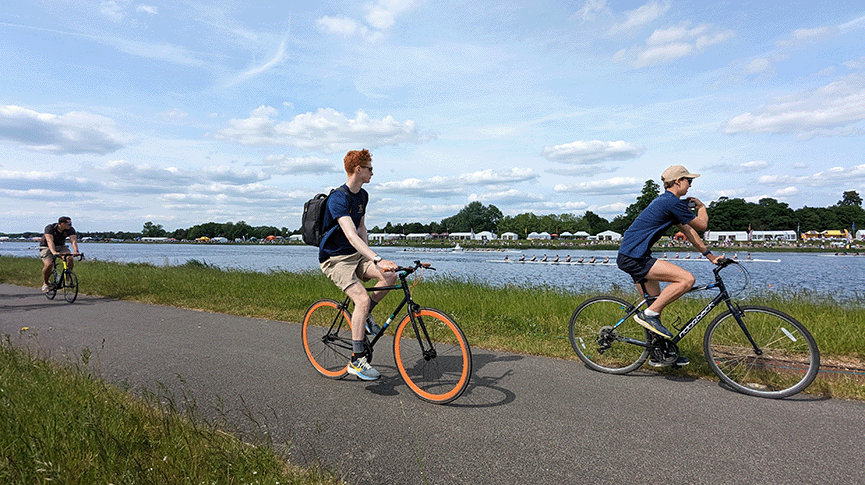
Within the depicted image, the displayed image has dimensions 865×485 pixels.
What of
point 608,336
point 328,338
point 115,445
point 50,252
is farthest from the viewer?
point 50,252

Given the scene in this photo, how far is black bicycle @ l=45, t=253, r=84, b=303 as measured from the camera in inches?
443

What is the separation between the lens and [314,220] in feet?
15.6

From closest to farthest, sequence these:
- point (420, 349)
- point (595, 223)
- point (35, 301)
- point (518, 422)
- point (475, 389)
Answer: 1. point (518, 422)
2. point (420, 349)
3. point (475, 389)
4. point (35, 301)
5. point (595, 223)

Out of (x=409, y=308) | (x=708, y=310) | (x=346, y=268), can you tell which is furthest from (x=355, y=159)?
(x=708, y=310)

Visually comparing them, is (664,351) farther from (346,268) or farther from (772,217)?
(772,217)

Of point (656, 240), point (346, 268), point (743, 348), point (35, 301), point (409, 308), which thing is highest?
point (656, 240)

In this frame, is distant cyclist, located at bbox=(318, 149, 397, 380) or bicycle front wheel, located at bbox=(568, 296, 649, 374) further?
bicycle front wheel, located at bbox=(568, 296, 649, 374)

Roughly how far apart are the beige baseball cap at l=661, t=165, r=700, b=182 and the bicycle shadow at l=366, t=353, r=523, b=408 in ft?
8.19

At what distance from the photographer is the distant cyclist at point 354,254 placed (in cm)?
450

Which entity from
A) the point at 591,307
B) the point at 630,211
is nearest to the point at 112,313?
the point at 591,307

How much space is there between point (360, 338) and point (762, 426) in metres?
3.22

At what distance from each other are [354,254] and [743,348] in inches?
145

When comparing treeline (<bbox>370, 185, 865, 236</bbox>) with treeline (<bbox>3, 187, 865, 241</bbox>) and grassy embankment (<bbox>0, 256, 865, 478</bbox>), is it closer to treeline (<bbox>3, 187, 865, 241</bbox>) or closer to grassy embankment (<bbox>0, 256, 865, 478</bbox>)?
treeline (<bbox>3, 187, 865, 241</bbox>)

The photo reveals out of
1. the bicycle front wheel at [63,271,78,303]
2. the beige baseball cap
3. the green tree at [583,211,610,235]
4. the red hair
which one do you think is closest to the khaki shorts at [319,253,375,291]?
the red hair
